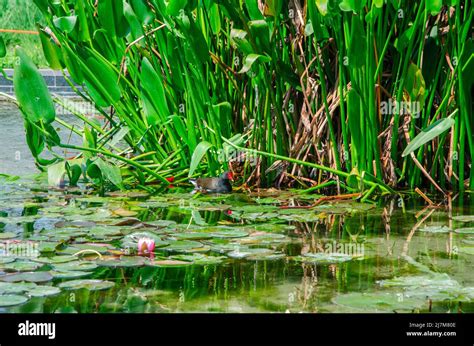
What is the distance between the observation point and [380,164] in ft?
12.2

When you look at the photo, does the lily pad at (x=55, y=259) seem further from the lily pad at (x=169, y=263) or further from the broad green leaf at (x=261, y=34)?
the broad green leaf at (x=261, y=34)

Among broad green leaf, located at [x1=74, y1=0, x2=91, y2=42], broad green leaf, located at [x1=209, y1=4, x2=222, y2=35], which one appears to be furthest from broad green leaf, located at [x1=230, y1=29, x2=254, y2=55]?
broad green leaf, located at [x1=74, y1=0, x2=91, y2=42]

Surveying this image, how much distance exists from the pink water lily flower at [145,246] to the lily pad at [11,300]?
52 centimetres

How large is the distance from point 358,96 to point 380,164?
336mm

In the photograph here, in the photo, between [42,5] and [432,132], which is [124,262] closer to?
[432,132]

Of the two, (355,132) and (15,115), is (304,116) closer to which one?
(355,132)

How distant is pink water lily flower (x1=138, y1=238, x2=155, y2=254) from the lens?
2.70 metres

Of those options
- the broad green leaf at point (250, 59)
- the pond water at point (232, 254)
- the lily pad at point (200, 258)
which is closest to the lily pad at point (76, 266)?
the pond water at point (232, 254)

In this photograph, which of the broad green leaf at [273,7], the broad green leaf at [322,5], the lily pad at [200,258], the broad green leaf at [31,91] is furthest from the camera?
the broad green leaf at [273,7]

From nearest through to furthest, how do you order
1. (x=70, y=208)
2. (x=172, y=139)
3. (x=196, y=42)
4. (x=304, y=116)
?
(x=70, y=208) → (x=196, y=42) → (x=304, y=116) → (x=172, y=139)

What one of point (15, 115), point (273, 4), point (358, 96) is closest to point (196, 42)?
point (273, 4)

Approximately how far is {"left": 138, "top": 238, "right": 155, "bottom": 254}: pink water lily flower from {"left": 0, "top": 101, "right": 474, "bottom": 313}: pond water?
2 cm

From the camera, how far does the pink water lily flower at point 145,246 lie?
2.70 meters

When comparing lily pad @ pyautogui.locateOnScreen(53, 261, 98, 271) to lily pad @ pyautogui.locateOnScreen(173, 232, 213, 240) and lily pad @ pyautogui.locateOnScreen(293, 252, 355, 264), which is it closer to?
lily pad @ pyautogui.locateOnScreen(173, 232, 213, 240)
